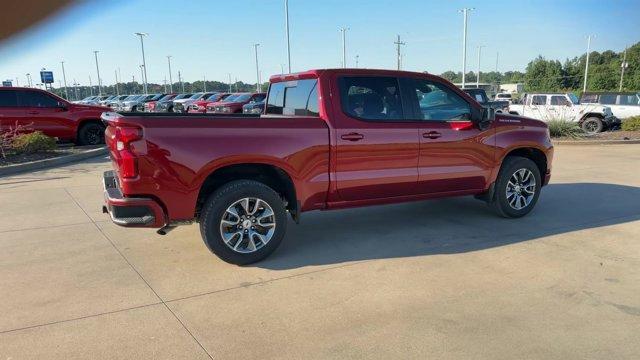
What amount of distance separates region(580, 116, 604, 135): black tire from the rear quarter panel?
55.5 feet

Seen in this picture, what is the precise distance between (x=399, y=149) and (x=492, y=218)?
1900 millimetres

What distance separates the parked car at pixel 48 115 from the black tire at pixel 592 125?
17.1 m

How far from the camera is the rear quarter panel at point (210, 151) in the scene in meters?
4.25

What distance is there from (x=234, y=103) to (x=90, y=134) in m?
11.0

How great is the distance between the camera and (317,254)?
5.06 m

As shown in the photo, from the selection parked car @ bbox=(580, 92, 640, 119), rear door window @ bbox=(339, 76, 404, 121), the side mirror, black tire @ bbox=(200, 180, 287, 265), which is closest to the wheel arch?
black tire @ bbox=(200, 180, 287, 265)

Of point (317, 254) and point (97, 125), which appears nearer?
point (317, 254)

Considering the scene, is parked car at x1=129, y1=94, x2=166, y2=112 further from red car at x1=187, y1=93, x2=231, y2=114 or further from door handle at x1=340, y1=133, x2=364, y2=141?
door handle at x1=340, y1=133, x2=364, y2=141

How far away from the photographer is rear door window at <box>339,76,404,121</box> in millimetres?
5199

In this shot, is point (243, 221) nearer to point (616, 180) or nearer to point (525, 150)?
point (525, 150)

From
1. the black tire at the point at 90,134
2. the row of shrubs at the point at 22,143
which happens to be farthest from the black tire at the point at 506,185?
the black tire at the point at 90,134

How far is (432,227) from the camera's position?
5969 mm

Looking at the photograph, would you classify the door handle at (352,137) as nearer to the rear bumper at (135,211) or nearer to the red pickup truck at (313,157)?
the red pickup truck at (313,157)

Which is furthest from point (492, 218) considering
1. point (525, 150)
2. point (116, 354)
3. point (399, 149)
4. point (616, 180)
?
point (116, 354)
